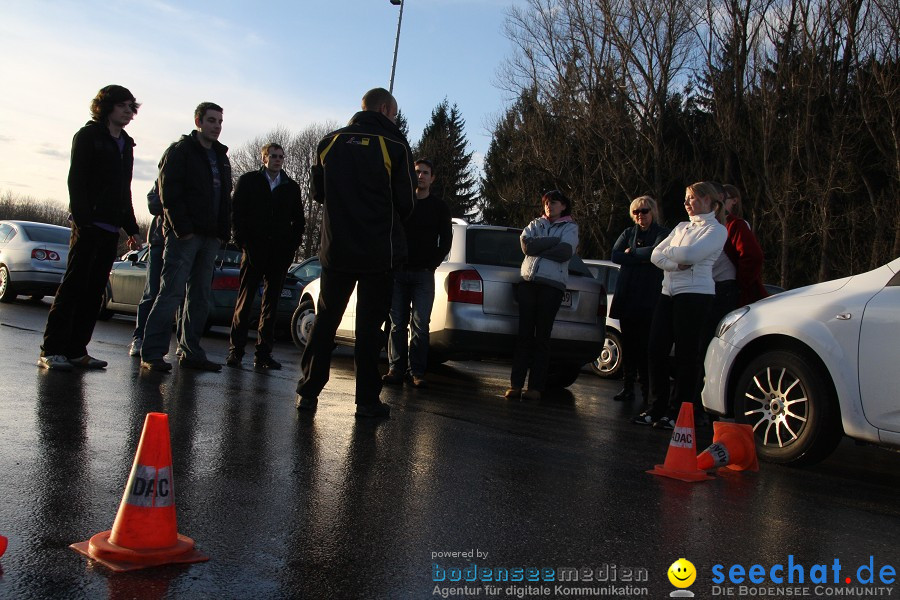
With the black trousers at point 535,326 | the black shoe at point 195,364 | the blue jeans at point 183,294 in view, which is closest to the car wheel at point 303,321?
the blue jeans at point 183,294

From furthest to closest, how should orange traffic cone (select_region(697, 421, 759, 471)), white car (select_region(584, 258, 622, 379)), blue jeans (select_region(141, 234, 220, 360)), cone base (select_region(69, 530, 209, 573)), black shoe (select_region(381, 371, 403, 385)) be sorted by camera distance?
white car (select_region(584, 258, 622, 379)) → black shoe (select_region(381, 371, 403, 385)) → blue jeans (select_region(141, 234, 220, 360)) → orange traffic cone (select_region(697, 421, 759, 471)) → cone base (select_region(69, 530, 209, 573))

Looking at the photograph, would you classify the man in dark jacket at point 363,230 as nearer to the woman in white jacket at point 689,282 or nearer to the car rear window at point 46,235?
the woman in white jacket at point 689,282

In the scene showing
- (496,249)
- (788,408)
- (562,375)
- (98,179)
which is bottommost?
(562,375)

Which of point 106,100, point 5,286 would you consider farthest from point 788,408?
point 5,286

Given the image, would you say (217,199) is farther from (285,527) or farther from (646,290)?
(285,527)

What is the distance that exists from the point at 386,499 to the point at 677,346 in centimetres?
360

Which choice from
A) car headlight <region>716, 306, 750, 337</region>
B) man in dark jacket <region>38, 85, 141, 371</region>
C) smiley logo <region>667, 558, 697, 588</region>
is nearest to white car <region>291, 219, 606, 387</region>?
car headlight <region>716, 306, 750, 337</region>

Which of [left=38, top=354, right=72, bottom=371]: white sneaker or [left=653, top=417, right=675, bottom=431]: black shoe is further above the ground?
[left=653, top=417, right=675, bottom=431]: black shoe

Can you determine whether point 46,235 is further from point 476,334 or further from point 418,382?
point 476,334

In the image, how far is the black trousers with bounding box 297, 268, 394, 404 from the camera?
6.37 m

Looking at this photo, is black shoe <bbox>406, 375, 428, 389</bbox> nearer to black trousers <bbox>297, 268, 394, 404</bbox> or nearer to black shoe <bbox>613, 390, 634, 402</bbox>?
black shoe <bbox>613, 390, 634, 402</bbox>

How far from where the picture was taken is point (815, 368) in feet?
18.4

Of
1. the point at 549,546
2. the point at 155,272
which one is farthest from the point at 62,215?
the point at 549,546

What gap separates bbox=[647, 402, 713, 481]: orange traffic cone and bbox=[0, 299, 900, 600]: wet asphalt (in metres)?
0.12
